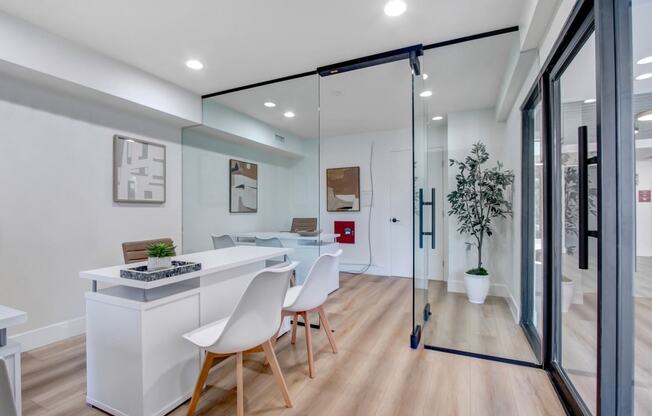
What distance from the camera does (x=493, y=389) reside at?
1945 millimetres

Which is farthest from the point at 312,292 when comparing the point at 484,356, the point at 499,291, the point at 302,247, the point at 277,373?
the point at 499,291

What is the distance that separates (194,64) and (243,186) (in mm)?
1412

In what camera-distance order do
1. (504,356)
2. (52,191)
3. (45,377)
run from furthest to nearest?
1. (52,191)
2. (504,356)
3. (45,377)

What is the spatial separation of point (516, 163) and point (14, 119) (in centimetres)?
456

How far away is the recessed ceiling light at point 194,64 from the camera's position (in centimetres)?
294

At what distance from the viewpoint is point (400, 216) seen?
5.02 meters

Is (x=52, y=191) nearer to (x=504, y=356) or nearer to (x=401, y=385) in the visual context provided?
(x=401, y=385)

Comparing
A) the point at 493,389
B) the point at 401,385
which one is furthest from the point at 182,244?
the point at 493,389

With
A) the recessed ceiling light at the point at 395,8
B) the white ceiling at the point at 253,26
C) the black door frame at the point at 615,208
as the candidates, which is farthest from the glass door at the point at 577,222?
the recessed ceiling light at the point at 395,8

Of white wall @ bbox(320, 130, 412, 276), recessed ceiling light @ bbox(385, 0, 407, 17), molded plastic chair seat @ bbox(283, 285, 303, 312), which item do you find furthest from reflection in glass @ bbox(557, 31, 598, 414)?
white wall @ bbox(320, 130, 412, 276)

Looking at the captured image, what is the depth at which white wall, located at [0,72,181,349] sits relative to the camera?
2500 mm

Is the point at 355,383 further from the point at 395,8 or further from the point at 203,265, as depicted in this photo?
the point at 395,8

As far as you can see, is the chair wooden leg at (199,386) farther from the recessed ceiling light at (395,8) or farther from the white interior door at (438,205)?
the white interior door at (438,205)

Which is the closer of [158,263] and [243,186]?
[158,263]
